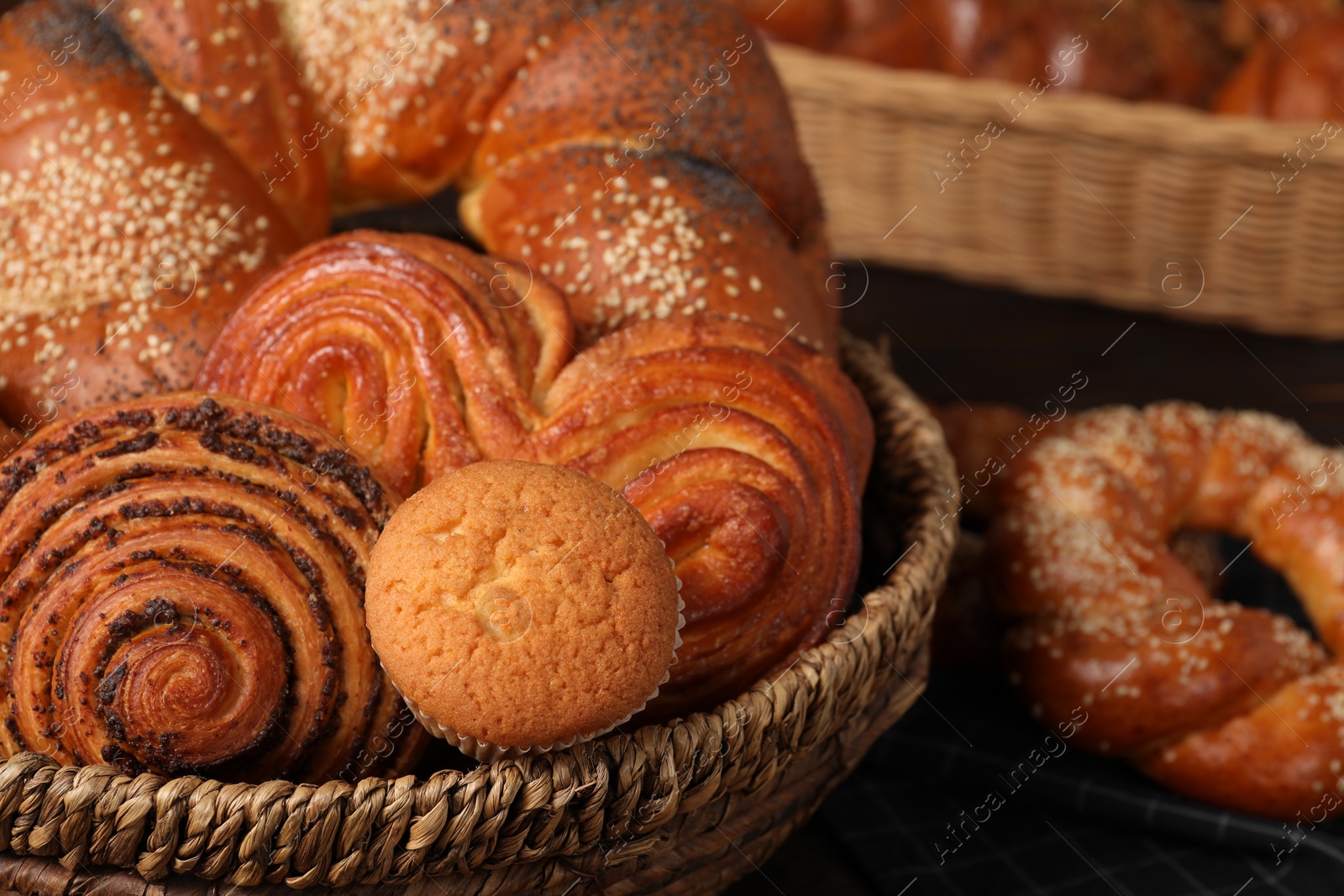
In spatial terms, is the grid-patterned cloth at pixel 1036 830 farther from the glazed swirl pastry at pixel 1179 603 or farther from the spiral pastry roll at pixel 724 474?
the spiral pastry roll at pixel 724 474

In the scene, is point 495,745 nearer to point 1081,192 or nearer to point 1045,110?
point 1045,110

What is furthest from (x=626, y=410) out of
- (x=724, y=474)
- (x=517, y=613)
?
(x=517, y=613)

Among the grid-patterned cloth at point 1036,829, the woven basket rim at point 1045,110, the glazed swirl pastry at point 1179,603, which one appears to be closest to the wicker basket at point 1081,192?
the woven basket rim at point 1045,110

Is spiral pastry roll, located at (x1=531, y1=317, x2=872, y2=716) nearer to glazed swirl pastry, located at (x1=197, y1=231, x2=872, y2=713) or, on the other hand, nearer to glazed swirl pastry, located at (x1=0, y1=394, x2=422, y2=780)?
glazed swirl pastry, located at (x1=197, y1=231, x2=872, y2=713)

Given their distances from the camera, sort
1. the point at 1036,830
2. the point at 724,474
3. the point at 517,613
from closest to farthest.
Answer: the point at 517,613
the point at 724,474
the point at 1036,830

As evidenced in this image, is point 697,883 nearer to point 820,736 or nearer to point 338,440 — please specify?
point 820,736

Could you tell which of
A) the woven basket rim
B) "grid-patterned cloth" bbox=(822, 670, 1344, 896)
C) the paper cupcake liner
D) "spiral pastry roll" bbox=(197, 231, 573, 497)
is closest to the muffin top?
the paper cupcake liner
